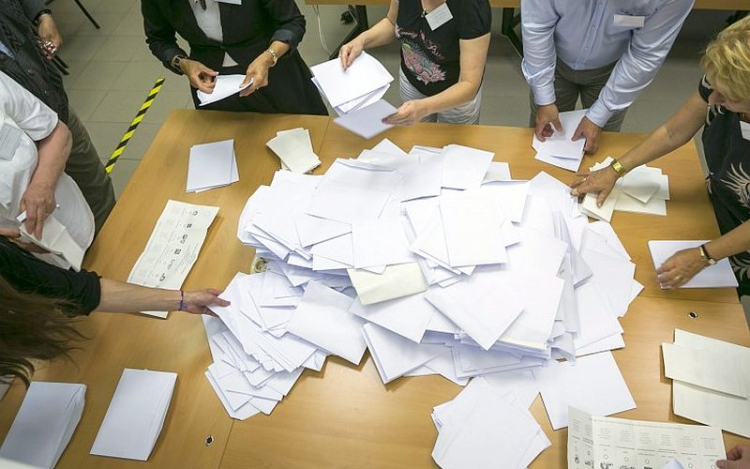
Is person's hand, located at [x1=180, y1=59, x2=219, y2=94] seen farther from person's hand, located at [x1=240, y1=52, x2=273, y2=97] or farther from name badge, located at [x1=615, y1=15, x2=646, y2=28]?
name badge, located at [x1=615, y1=15, x2=646, y2=28]

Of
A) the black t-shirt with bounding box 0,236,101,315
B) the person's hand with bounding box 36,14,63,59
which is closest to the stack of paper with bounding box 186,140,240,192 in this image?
the black t-shirt with bounding box 0,236,101,315

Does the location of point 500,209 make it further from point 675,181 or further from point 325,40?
point 325,40

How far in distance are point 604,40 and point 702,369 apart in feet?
3.57

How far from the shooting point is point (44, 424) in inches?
48.2

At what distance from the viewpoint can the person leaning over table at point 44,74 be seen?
5.15 ft

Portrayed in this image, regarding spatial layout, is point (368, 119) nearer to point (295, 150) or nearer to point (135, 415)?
point (295, 150)

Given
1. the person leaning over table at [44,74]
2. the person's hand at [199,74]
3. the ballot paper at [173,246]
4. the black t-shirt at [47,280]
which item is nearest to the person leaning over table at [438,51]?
the person's hand at [199,74]

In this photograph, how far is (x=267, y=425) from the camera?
1.20 metres

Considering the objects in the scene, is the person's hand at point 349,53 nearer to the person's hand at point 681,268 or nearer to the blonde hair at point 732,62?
the blonde hair at point 732,62

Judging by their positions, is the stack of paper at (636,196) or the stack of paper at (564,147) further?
the stack of paper at (564,147)

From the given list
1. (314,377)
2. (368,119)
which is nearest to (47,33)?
(368,119)

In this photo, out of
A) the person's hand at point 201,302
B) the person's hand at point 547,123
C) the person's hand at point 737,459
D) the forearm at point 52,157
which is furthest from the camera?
the person's hand at point 547,123

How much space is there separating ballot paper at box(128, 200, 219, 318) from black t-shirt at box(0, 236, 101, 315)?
0.22 metres

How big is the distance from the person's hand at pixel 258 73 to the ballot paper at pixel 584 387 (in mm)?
1282
